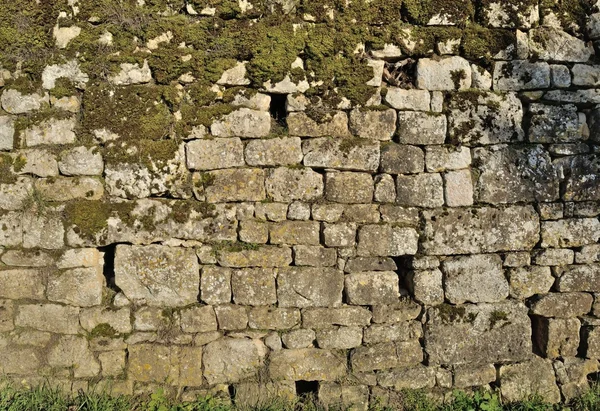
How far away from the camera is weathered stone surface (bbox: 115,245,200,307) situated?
13.3ft

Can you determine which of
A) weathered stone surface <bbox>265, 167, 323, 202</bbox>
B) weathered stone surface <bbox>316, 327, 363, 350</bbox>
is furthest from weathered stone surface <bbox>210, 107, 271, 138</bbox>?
weathered stone surface <bbox>316, 327, 363, 350</bbox>

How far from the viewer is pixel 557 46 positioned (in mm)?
4320

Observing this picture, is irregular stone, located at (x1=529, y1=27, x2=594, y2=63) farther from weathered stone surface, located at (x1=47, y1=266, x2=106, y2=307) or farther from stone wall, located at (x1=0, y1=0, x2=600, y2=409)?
weathered stone surface, located at (x1=47, y1=266, x2=106, y2=307)

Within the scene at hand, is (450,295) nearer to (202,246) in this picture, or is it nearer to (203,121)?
(202,246)

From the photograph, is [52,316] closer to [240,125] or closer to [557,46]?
[240,125]

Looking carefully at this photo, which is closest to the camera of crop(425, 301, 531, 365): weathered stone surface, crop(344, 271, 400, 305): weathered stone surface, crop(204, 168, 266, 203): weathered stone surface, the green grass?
the green grass

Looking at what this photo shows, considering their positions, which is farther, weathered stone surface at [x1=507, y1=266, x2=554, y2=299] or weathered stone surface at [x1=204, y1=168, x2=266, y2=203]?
weathered stone surface at [x1=507, y1=266, x2=554, y2=299]

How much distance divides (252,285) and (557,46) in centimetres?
318

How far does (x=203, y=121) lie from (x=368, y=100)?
132cm

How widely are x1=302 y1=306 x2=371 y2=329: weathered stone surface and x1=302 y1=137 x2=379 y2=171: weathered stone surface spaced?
1.14 m

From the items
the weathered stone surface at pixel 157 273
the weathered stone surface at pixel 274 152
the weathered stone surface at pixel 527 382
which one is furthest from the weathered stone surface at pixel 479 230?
the weathered stone surface at pixel 157 273

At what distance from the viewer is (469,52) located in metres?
4.23

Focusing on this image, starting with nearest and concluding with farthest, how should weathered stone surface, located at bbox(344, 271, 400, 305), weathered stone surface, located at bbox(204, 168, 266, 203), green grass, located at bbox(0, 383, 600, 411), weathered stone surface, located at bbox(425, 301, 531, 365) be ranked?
1. green grass, located at bbox(0, 383, 600, 411)
2. weathered stone surface, located at bbox(204, 168, 266, 203)
3. weathered stone surface, located at bbox(344, 271, 400, 305)
4. weathered stone surface, located at bbox(425, 301, 531, 365)

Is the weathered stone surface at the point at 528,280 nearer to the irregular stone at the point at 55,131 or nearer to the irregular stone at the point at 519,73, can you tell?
the irregular stone at the point at 519,73
